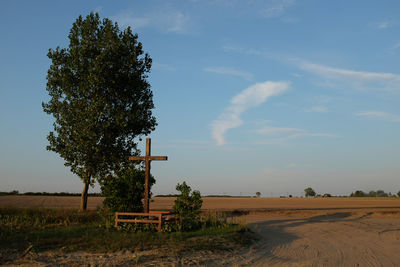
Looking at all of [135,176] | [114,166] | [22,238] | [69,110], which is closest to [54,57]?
[69,110]

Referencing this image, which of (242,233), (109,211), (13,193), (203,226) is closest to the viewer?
(242,233)

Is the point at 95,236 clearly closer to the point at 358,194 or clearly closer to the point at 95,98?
the point at 95,98

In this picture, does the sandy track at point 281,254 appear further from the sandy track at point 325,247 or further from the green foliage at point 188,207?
the green foliage at point 188,207

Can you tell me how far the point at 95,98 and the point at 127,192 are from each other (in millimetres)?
8816

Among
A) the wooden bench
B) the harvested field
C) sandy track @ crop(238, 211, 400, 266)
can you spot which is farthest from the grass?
the harvested field

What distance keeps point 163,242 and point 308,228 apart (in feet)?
39.8

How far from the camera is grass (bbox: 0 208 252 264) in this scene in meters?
14.3

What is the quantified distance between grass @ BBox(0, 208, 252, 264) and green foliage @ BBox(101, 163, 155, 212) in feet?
2.66

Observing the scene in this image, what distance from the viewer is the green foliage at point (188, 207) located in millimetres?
19547

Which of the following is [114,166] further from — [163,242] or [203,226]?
[163,242]

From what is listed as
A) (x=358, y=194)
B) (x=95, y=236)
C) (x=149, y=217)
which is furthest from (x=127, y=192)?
(x=358, y=194)

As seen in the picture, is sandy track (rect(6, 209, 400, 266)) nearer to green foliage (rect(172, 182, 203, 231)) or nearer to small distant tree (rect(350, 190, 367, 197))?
green foliage (rect(172, 182, 203, 231))

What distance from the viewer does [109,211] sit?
20.9 meters

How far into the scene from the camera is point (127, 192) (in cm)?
2111
